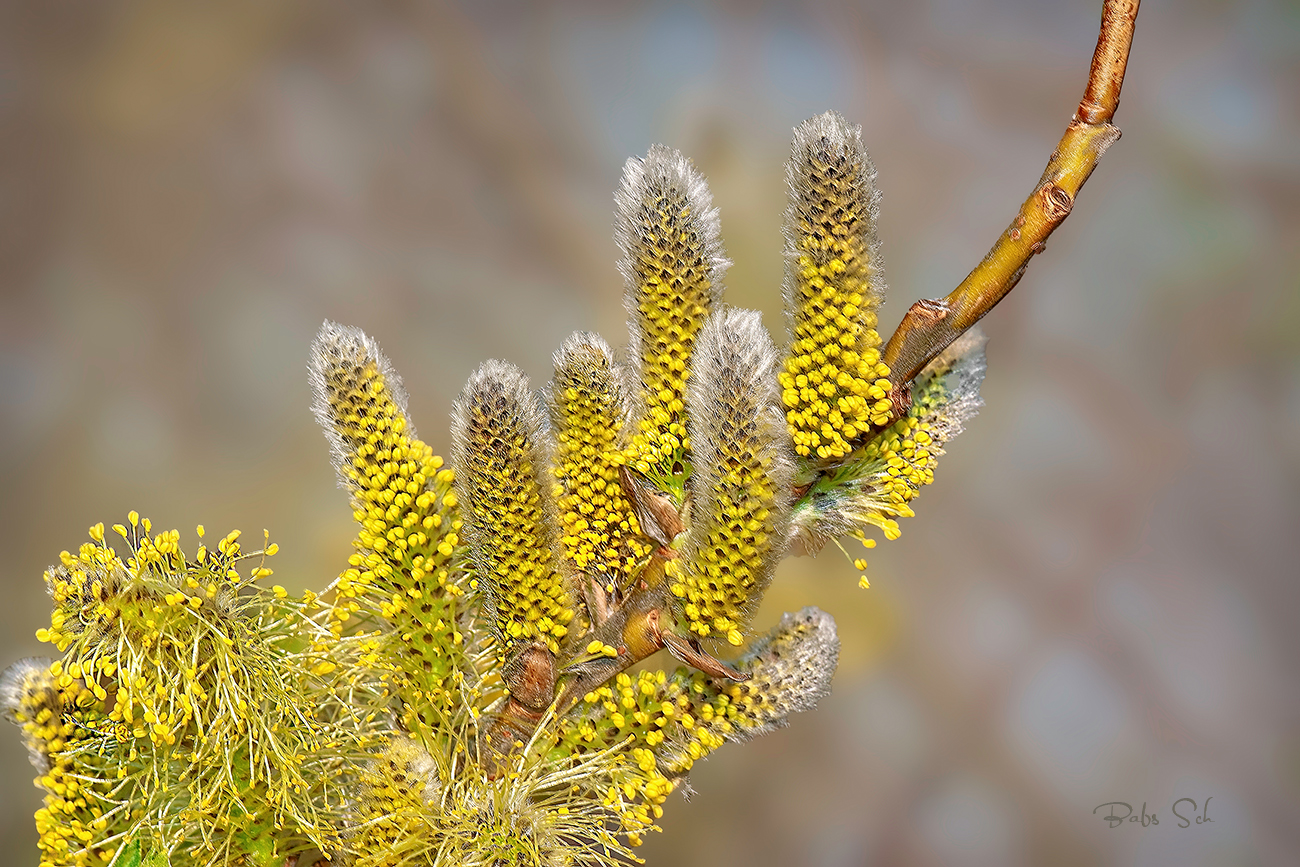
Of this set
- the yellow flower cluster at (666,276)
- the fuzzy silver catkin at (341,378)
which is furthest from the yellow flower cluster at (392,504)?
the yellow flower cluster at (666,276)

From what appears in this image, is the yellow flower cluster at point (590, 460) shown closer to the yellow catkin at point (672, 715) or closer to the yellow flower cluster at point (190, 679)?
the yellow catkin at point (672, 715)

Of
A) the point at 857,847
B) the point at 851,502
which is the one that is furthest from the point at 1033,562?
the point at 851,502

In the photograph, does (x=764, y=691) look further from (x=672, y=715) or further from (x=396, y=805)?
(x=396, y=805)

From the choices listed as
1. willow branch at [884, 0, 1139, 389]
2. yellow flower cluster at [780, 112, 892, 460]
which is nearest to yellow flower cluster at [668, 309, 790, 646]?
yellow flower cluster at [780, 112, 892, 460]

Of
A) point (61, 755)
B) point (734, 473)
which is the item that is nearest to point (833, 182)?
point (734, 473)

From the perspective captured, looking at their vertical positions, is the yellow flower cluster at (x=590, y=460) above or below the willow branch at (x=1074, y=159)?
below

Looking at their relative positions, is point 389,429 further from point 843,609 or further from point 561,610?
point 843,609
